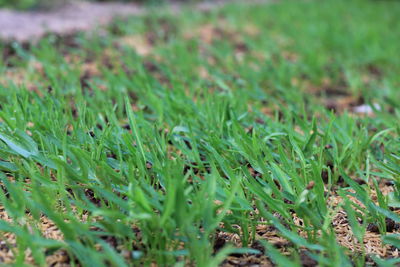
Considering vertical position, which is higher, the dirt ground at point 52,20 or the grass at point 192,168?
the grass at point 192,168

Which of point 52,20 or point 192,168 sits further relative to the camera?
point 52,20

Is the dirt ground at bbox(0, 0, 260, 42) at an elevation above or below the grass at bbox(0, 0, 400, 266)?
below

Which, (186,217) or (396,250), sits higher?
(186,217)

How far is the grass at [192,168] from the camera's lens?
1.20m

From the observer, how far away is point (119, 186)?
1427 mm

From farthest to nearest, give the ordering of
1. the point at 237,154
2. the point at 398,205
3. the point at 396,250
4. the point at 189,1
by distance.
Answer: the point at 189,1
the point at 237,154
the point at 398,205
the point at 396,250

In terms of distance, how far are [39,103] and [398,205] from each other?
1.44 m

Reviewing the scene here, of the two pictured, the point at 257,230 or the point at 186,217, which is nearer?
the point at 186,217

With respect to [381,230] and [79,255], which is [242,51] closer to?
[381,230]

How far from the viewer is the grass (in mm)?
1201

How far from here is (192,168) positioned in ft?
5.57

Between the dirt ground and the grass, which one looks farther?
the dirt ground

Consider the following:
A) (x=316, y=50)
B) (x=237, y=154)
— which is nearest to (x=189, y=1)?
(x=316, y=50)

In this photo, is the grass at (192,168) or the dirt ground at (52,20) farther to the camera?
the dirt ground at (52,20)
